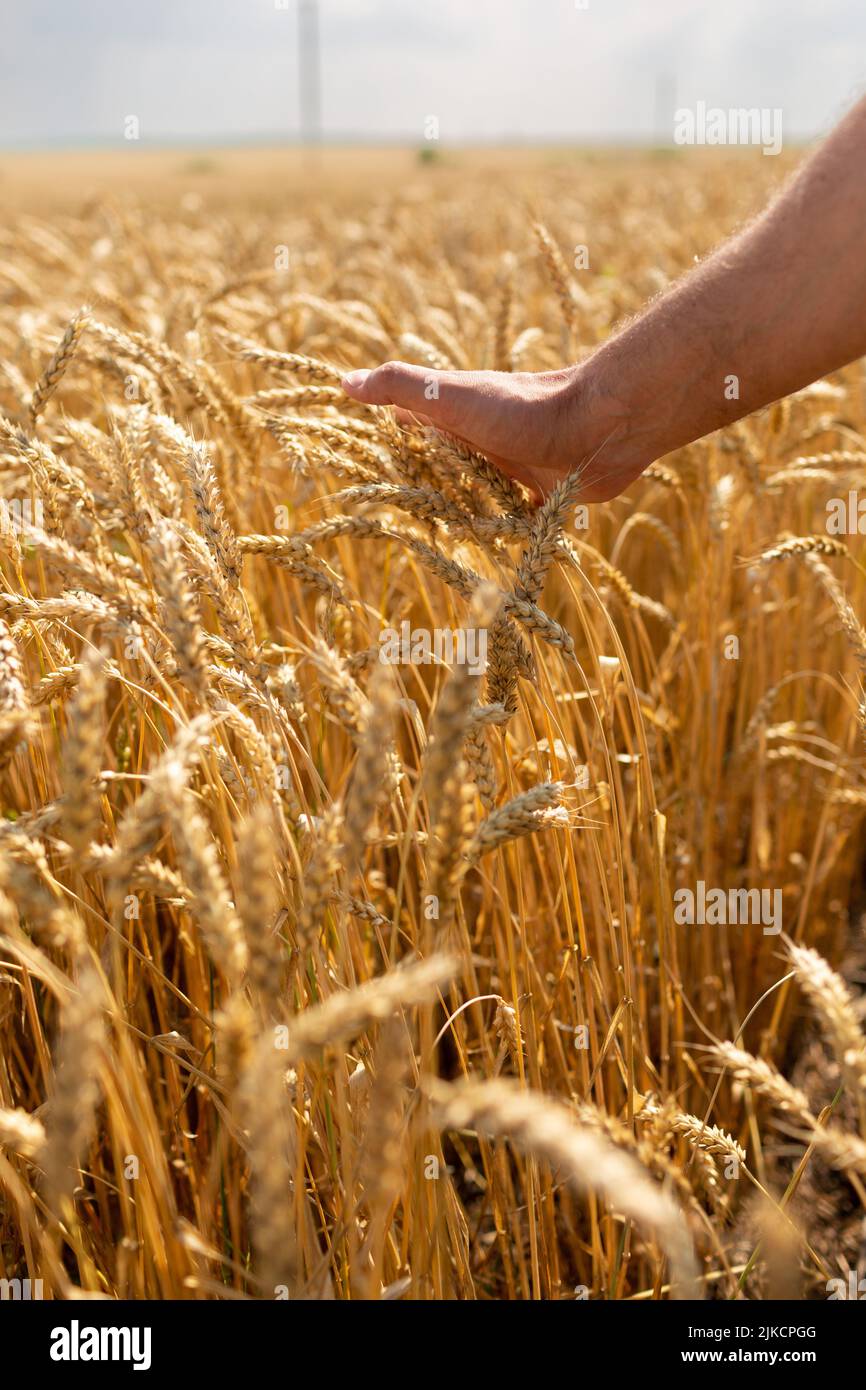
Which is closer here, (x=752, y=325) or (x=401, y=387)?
(x=752, y=325)

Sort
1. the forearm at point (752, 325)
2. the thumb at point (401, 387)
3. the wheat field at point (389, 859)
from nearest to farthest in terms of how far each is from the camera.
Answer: the wheat field at point (389, 859), the forearm at point (752, 325), the thumb at point (401, 387)

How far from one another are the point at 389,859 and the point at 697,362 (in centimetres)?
118

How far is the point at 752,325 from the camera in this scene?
1.30 metres

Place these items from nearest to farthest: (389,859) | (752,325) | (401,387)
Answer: (752,325)
(401,387)
(389,859)

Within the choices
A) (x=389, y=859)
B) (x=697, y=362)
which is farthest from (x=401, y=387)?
(x=389, y=859)

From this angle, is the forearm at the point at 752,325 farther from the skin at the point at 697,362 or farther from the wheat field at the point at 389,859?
the wheat field at the point at 389,859

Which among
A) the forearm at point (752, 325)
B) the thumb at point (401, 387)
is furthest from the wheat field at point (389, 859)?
the forearm at point (752, 325)

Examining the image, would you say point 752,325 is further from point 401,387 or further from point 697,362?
point 401,387

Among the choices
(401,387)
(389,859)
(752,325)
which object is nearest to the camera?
(752,325)

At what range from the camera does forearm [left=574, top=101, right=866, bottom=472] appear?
1.19m

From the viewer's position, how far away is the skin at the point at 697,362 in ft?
3.94

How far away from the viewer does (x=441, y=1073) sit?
1938 mm

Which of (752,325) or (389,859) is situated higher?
(752,325)
